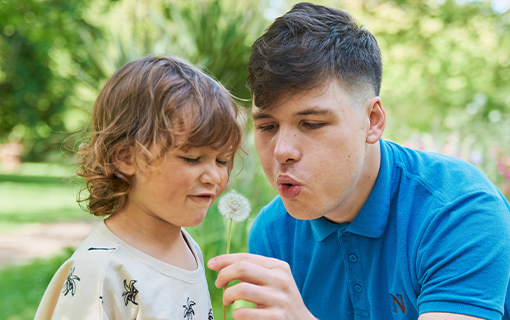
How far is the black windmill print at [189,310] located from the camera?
5.31ft

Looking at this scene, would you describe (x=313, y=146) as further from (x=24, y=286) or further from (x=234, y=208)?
(x=24, y=286)

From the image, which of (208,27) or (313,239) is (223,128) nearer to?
(313,239)

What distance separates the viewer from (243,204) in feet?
5.79

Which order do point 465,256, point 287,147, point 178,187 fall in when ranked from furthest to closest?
point 287,147 < point 465,256 < point 178,187

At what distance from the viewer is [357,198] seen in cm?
213

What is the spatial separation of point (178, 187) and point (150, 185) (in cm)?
10

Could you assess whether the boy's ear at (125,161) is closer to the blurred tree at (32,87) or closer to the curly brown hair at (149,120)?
the curly brown hair at (149,120)

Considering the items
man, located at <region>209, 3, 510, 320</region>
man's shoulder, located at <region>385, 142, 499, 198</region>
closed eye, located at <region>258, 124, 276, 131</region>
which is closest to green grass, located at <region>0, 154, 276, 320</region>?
closed eye, located at <region>258, 124, 276, 131</region>

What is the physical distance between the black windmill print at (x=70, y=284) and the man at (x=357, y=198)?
1.42 feet

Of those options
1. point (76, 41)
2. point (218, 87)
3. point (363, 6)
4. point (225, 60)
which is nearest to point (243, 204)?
point (218, 87)

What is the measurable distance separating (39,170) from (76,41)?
10452 mm

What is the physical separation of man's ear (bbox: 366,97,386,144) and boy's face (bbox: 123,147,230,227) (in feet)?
2.31

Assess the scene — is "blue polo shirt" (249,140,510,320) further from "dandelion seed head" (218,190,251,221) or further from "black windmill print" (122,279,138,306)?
"black windmill print" (122,279,138,306)

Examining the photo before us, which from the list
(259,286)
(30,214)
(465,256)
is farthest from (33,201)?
(465,256)
